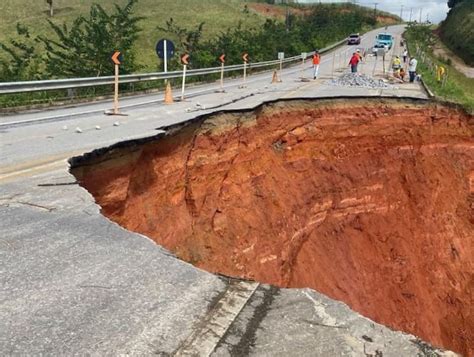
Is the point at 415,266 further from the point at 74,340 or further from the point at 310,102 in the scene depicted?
the point at 74,340

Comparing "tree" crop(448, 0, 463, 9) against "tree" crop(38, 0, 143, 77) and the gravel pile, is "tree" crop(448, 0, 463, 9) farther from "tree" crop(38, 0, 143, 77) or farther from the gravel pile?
"tree" crop(38, 0, 143, 77)

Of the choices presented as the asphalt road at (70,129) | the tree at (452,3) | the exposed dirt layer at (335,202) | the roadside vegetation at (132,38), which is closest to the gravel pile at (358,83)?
the exposed dirt layer at (335,202)

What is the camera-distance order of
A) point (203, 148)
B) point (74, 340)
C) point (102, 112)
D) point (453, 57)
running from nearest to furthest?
point (74, 340)
point (203, 148)
point (102, 112)
point (453, 57)

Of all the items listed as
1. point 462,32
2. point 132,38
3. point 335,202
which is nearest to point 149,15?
point 462,32

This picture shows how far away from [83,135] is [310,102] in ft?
26.6

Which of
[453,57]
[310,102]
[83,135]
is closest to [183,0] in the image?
[453,57]

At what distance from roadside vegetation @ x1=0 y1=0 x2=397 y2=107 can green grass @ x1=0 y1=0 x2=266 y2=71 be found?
117 mm

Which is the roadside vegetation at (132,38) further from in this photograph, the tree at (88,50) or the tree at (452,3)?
the tree at (452,3)

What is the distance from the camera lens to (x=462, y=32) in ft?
205

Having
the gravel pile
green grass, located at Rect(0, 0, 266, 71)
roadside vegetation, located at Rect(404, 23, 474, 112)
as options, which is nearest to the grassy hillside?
roadside vegetation, located at Rect(404, 23, 474, 112)

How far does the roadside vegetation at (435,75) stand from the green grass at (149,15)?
22.0m

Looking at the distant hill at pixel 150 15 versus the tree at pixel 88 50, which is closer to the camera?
the tree at pixel 88 50

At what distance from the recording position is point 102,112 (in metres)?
13.2

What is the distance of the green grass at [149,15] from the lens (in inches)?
2048
